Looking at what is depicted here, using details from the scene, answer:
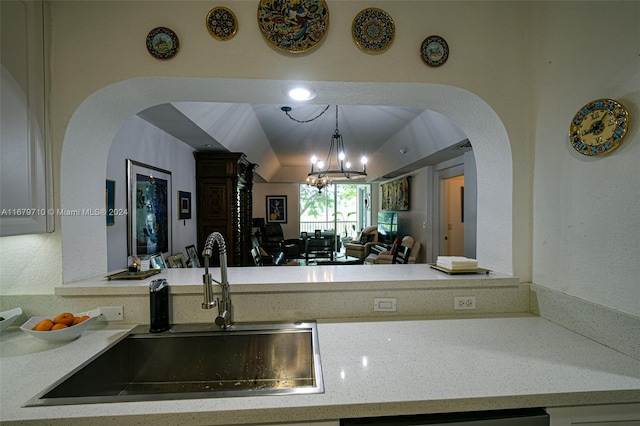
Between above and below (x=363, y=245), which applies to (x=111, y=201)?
above

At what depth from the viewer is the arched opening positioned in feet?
4.29

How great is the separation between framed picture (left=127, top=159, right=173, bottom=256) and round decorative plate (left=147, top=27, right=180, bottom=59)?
124 cm

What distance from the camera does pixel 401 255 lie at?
14.7 feet

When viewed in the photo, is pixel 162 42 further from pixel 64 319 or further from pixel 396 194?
pixel 396 194

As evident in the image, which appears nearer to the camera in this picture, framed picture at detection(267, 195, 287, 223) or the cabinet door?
the cabinet door

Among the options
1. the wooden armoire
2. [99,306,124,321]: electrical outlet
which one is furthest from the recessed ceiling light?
the wooden armoire

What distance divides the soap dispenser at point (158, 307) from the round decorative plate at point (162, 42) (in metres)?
1.05

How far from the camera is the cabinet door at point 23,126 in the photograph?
102 cm

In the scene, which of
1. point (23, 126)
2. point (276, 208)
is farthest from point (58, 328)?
point (276, 208)

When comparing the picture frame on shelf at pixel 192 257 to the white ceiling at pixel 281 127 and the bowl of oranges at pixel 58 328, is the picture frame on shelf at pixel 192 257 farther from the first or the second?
the bowl of oranges at pixel 58 328

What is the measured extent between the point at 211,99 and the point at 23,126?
0.79 meters

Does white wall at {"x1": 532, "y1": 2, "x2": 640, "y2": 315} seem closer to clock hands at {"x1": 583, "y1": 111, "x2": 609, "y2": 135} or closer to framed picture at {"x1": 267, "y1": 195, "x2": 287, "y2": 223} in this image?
clock hands at {"x1": 583, "y1": 111, "x2": 609, "y2": 135}

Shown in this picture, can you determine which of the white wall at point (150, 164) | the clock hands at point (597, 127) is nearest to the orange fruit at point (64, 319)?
the white wall at point (150, 164)

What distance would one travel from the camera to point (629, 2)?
0.98 m
